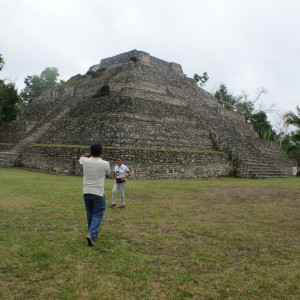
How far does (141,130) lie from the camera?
19172 mm

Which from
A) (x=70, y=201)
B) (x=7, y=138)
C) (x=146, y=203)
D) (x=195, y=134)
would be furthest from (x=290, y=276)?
(x=7, y=138)

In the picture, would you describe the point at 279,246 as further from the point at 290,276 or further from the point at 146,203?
the point at 146,203

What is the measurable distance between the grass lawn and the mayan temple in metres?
8.97

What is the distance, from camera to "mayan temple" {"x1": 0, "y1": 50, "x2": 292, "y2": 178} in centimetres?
1827

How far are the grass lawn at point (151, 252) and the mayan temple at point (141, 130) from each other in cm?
897

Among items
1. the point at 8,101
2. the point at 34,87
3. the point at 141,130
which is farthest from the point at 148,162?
the point at 34,87

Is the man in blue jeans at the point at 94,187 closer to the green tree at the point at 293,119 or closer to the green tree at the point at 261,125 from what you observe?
the green tree at the point at 293,119

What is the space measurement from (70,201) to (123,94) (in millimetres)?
12727

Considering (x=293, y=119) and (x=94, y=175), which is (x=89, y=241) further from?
(x=293, y=119)

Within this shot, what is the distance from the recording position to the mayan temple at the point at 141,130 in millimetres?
18266

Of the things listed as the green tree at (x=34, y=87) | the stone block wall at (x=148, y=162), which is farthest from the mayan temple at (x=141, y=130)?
the green tree at (x=34, y=87)

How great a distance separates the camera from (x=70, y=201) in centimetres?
957

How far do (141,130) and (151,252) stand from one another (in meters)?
14.1

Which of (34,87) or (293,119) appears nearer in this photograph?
(293,119)
